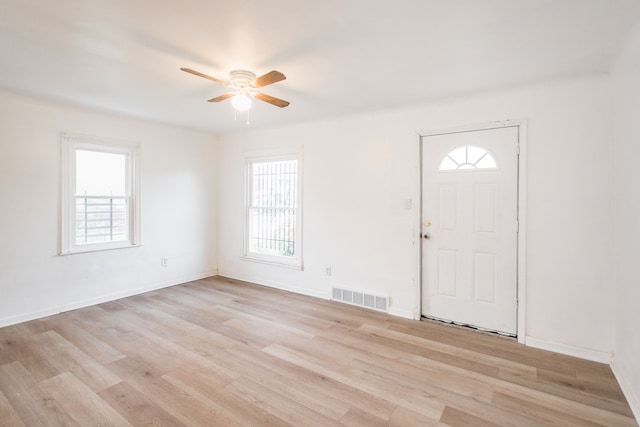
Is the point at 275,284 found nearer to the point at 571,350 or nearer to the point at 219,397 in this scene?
the point at 219,397

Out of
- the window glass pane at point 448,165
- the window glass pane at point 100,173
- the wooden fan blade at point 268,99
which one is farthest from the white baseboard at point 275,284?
the wooden fan blade at point 268,99

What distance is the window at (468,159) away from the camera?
3.30 meters

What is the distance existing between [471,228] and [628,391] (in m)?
1.68

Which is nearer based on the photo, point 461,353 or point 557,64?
point 557,64

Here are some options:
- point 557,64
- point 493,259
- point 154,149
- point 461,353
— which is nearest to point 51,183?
point 154,149

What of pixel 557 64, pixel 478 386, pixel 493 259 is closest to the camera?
pixel 478 386

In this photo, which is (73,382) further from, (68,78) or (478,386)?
(478,386)

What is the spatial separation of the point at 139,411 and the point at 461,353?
8.48 feet

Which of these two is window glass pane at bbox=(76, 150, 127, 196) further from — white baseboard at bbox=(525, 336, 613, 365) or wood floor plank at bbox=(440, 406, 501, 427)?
white baseboard at bbox=(525, 336, 613, 365)

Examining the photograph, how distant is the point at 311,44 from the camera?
229cm

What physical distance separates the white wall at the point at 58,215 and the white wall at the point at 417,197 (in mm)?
598

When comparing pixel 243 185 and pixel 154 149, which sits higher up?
pixel 154 149

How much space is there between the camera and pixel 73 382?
2400mm

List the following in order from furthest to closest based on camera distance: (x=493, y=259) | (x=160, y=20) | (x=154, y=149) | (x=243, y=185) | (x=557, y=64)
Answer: (x=243, y=185)
(x=154, y=149)
(x=493, y=259)
(x=557, y=64)
(x=160, y=20)
